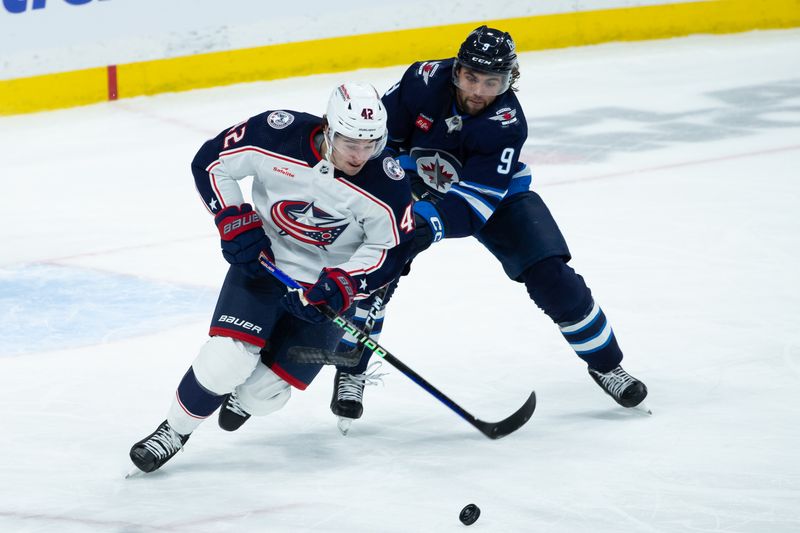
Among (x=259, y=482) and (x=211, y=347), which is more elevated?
(x=211, y=347)

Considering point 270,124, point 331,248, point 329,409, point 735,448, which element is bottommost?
point 329,409

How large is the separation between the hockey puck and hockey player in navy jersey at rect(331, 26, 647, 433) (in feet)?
2.10

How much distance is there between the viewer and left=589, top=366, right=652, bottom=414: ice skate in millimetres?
3471

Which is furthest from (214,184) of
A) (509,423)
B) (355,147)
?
(509,423)

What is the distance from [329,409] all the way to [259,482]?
55 centimetres

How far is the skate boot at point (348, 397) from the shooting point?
3373 millimetres

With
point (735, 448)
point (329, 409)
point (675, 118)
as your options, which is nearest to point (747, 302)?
point (735, 448)

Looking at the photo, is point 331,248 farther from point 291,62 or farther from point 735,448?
point 291,62

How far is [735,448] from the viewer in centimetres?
322

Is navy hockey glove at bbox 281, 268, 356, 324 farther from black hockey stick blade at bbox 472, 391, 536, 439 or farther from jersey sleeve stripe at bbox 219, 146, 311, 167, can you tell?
black hockey stick blade at bbox 472, 391, 536, 439

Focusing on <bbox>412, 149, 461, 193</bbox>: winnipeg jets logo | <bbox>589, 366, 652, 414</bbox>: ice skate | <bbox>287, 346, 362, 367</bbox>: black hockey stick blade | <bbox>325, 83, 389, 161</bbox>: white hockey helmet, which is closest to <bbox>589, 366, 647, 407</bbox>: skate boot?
<bbox>589, 366, 652, 414</bbox>: ice skate

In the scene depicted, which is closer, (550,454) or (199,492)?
(199,492)

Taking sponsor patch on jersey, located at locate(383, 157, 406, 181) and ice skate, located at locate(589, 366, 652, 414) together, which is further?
ice skate, located at locate(589, 366, 652, 414)

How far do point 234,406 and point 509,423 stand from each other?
70cm
